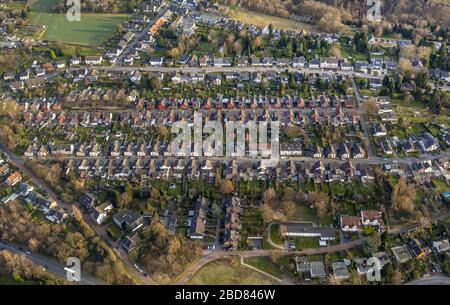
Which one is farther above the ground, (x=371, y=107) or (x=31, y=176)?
(x=371, y=107)

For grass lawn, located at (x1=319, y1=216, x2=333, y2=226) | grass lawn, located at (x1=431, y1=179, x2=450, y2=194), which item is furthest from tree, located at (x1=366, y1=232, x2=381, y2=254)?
grass lawn, located at (x1=431, y1=179, x2=450, y2=194)

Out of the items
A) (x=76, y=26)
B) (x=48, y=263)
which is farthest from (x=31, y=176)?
(x=76, y=26)

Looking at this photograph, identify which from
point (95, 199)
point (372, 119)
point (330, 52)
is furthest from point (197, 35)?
point (95, 199)

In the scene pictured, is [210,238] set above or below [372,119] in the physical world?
below

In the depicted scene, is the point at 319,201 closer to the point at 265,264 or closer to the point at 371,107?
the point at 265,264

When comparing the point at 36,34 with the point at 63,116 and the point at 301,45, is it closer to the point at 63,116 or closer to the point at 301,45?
the point at 63,116
